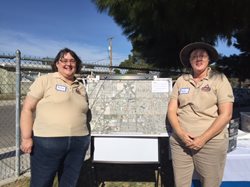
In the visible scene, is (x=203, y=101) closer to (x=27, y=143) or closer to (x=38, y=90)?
(x=38, y=90)

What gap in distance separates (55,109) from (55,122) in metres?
0.11

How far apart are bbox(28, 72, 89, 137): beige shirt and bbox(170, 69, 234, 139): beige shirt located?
0.91 meters

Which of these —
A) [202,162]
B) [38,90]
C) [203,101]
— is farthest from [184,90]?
[38,90]

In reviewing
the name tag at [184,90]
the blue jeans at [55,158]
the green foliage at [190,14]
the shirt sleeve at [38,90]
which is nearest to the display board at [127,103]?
the blue jeans at [55,158]

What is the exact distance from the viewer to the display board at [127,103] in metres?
4.51

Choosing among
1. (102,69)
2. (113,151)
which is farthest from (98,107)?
(102,69)

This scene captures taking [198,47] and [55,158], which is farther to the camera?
[198,47]

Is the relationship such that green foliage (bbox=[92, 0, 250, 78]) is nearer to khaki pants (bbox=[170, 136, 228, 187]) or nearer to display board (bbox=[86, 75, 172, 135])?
display board (bbox=[86, 75, 172, 135])

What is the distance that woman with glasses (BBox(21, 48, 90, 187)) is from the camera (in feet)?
10.7

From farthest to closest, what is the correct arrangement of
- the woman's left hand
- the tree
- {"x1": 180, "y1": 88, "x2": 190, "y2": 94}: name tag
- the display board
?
1. the tree
2. the display board
3. {"x1": 180, "y1": 88, "x2": 190, "y2": 94}: name tag
4. the woman's left hand

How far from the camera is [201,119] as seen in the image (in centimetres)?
329

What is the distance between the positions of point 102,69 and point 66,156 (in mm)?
3486

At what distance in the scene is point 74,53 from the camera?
3451mm

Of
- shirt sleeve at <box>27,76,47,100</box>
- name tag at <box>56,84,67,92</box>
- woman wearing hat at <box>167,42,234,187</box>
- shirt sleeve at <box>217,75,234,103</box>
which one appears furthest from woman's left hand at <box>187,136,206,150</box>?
shirt sleeve at <box>27,76,47,100</box>
